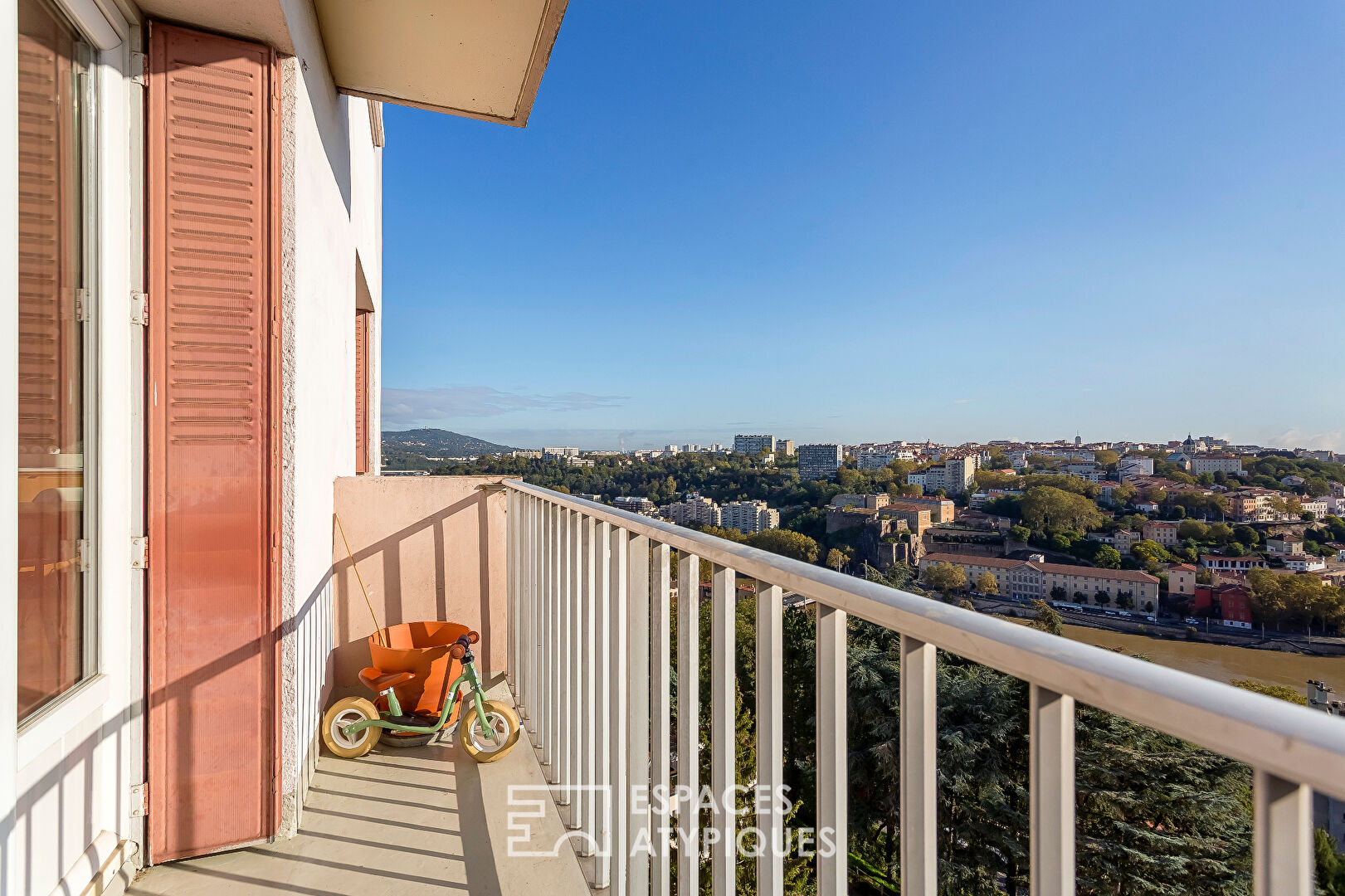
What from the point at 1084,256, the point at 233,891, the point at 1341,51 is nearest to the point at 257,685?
the point at 233,891

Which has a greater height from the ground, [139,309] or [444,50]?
[444,50]

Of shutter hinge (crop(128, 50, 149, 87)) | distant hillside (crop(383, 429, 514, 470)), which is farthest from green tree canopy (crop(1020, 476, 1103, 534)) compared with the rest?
distant hillside (crop(383, 429, 514, 470))

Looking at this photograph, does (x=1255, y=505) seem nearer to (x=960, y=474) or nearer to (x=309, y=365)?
(x=960, y=474)

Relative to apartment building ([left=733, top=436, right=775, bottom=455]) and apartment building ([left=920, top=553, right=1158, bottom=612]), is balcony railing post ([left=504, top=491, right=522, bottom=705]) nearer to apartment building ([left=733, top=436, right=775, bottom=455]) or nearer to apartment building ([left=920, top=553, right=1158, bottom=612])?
apartment building ([left=920, top=553, right=1158, bottom=612])

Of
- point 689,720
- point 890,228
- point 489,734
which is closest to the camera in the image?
point 689,720

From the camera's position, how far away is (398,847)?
1.87m

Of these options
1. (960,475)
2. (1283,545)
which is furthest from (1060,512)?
(960,475)

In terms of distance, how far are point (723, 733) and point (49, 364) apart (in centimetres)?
160

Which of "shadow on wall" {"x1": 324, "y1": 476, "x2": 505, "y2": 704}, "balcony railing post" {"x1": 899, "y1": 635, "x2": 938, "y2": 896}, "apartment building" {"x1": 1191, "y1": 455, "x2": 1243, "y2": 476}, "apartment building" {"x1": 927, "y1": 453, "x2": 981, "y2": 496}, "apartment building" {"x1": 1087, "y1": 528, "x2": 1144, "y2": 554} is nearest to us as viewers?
"balcony railing post" {"x1": 899, "y1": 635, "x2": 938, "y2": 896}

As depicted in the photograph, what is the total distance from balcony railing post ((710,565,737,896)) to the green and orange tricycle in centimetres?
152

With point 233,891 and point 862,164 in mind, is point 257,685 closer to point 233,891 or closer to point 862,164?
point 233,891

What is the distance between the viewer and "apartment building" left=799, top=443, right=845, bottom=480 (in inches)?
257

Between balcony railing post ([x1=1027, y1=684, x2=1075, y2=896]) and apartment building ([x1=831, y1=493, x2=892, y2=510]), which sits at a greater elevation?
balcony railing post ([x1=1027, y1=684, x2=1075, y2=896])

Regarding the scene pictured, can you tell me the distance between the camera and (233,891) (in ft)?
5.42
